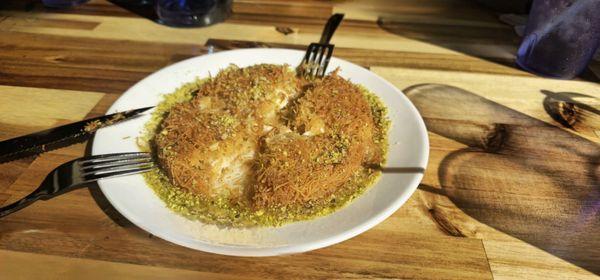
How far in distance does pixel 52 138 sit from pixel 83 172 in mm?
225

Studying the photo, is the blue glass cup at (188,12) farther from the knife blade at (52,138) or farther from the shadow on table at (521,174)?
the shadow on table at (521,174)

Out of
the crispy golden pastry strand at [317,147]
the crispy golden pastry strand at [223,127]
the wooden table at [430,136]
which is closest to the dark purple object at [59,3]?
the wooden table at [430,136]

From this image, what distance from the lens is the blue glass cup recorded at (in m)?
1.64

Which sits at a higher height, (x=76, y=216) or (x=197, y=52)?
(x=197, y=52)

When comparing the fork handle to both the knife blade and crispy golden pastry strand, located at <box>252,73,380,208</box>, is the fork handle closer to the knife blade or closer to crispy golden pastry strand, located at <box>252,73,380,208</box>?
crispy golden pastry strand, located at <box>252,73,380,208</box>

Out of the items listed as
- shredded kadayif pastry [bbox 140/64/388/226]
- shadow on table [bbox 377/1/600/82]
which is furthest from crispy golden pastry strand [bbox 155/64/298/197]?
shadow on table [bbox 377/1/600/82]

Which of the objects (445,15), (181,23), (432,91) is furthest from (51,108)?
(445,15)

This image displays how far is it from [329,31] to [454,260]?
1.03 metres

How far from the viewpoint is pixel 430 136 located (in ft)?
3.66

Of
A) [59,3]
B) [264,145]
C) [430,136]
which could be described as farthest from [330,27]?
[59,3]

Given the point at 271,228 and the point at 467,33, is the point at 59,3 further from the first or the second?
the point at 467,33

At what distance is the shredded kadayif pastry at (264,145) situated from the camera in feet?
2.81

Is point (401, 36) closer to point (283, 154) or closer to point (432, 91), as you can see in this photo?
point (432, 91)

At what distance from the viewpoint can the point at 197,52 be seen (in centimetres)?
150
